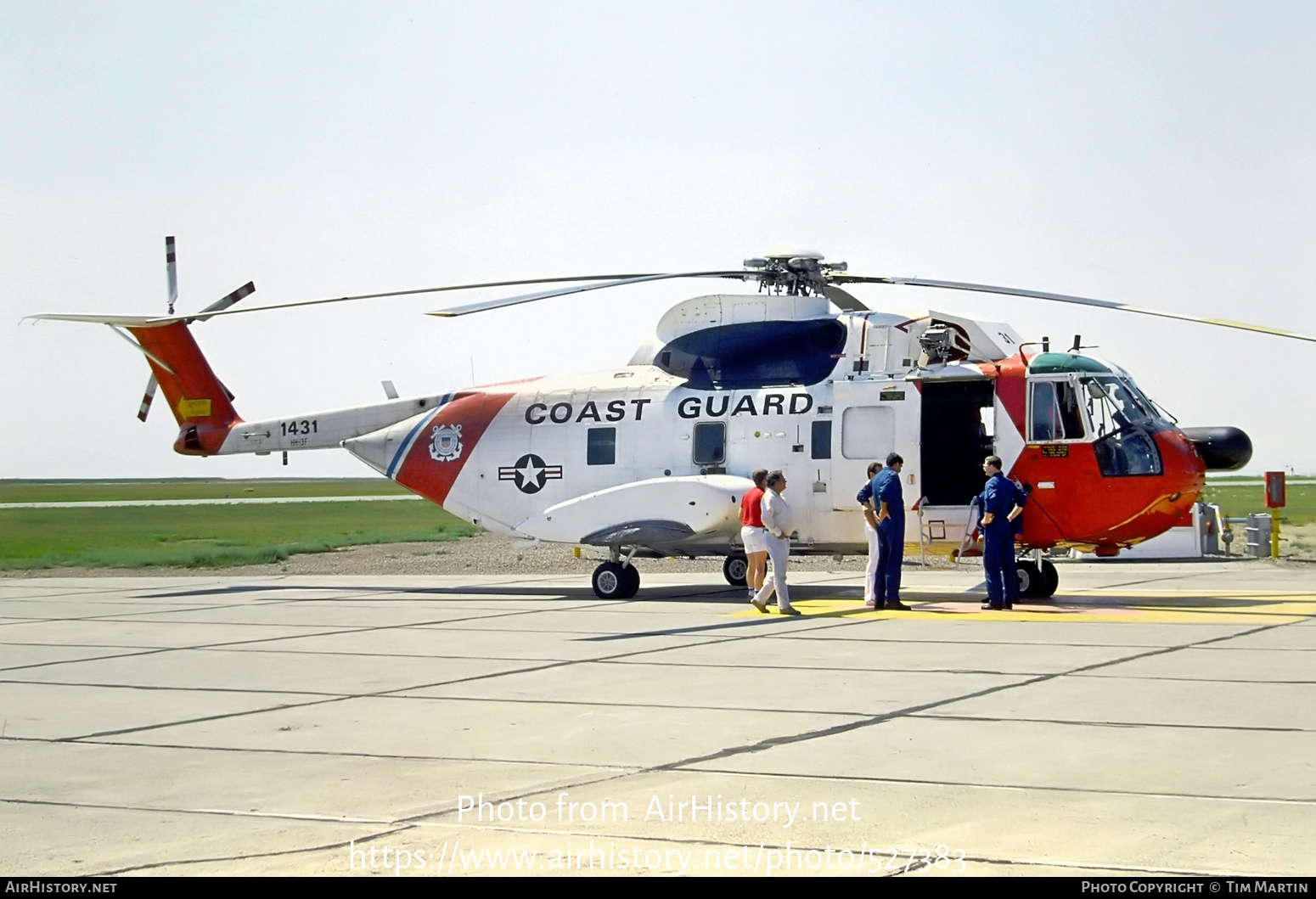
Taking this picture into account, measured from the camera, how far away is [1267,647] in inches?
441

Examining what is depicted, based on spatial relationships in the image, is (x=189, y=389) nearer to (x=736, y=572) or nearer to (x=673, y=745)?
(x=736, y=572)

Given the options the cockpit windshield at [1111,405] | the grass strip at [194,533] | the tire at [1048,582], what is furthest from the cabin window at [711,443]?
the grass strip at [194,533]

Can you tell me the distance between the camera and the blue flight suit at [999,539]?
15.1 m

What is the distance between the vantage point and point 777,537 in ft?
49.0

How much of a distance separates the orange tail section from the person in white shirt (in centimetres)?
1043

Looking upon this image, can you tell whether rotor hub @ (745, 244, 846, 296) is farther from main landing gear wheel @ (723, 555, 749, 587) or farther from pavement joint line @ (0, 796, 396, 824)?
pavement joint line @ (0, 796, 396, 824)

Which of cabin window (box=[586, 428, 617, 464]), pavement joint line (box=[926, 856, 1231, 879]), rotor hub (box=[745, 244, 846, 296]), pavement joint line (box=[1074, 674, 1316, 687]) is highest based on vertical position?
rotor hub (box=[745, 244, 846, 296])

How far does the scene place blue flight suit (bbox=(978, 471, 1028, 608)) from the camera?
15078mm

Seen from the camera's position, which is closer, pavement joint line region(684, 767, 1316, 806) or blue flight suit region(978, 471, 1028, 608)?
pavement joint line region(684, 767, 1316, 806)

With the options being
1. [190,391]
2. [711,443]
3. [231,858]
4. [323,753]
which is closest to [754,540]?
[711,443]

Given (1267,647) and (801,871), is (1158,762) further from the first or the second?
(1267,647)

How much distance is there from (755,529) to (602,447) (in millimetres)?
3931

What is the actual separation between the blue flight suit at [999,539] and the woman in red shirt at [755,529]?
246 centimetres

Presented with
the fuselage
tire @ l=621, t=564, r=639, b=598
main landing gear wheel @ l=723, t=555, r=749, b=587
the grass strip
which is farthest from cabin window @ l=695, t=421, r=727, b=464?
the grass strip
